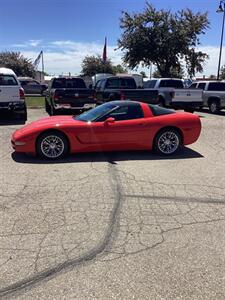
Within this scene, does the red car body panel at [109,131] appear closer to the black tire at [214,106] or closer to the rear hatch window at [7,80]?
the rear hatch window at [7,80]

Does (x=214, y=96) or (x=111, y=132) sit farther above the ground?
(x=214, y=96)


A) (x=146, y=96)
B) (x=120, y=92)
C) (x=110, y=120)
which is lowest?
(x=110, y=120)

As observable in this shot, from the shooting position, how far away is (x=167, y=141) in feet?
27.5

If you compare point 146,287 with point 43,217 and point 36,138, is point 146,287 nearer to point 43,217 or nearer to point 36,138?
point 43,217

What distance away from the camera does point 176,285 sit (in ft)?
10.5

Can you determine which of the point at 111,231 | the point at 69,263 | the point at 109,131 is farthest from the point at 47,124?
the point at 69,263

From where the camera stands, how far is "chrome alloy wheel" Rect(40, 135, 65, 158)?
773 centimetres

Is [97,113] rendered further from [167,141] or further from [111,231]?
[111,231]

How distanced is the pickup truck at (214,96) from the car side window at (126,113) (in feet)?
38.8

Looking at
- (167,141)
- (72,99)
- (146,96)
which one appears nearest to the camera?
(167,141)

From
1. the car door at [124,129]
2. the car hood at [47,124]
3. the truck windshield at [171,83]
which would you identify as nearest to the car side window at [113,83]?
the truck windshield at [171,83]

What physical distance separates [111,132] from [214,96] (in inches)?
510

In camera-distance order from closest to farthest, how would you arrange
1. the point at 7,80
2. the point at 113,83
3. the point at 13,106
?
1. the point at 13,106
2. the point at 7,80
3. the point at 113,83

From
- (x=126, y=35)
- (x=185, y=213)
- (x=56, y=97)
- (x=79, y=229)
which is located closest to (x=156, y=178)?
(x=185, y=213)
